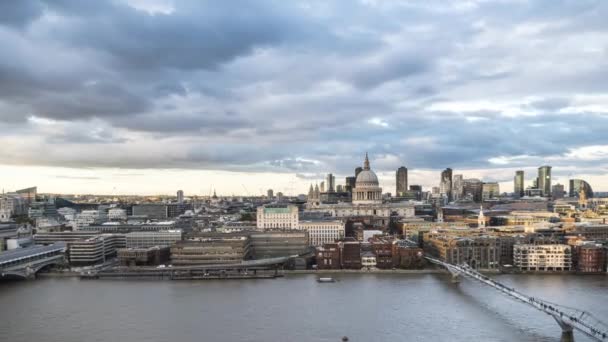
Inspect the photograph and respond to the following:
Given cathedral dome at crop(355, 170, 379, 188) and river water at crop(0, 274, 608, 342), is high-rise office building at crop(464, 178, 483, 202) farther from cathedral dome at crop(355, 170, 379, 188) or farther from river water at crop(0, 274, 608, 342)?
river water at crop(0, 274, 608, 342)

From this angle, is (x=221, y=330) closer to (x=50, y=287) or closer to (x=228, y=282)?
(x=228, y=282)

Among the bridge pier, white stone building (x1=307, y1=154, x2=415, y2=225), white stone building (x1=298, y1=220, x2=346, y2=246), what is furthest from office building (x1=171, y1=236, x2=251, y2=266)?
white stone building (x1=307, y1=154, x2=415, y2=225)

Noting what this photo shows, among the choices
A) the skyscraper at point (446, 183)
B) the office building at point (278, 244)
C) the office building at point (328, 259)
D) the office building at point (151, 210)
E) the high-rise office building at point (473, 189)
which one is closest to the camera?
the office building at point (328, 259)

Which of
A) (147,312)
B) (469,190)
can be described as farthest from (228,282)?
(469,190)

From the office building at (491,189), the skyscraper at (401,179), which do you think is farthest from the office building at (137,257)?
the office building at (491,189)

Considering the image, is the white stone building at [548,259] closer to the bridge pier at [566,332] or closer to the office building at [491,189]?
the bridge pier at [566,332]

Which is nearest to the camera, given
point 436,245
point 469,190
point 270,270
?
point 270,270
